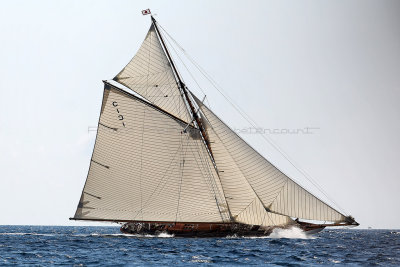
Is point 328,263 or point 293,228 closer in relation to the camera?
point 328,263

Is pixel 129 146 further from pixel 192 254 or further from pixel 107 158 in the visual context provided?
pixel 192 254

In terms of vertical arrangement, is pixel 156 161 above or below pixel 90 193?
above

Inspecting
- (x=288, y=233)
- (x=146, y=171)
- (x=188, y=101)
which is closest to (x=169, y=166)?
(x=146, y=171)

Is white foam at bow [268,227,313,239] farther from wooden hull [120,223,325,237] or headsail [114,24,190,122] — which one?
headsail [114,24,190,122]

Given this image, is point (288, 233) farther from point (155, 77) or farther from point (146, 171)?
point (155, 77)

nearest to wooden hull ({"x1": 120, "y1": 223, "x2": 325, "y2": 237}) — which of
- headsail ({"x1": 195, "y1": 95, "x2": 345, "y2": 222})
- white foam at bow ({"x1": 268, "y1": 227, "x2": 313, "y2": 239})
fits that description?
white foam at bow ({"x1": 268, "y1": 227, "x2": 313, "y2": 239})

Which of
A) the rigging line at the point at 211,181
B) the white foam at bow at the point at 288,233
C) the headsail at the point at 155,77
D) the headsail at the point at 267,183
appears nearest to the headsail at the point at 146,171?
the rigging line at the point at 211,181

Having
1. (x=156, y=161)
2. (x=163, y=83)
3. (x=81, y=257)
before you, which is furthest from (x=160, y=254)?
(x=163, y=83)

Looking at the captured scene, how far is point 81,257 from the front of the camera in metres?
33.8

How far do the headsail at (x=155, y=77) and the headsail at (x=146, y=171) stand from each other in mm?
909

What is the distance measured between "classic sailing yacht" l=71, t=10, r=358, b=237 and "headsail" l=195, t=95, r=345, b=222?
8cm

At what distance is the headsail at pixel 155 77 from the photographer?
48688mm

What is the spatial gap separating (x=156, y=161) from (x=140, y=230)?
441 inches

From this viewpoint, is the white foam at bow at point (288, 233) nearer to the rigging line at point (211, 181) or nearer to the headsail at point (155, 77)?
the rigging line at point (211, 181)
